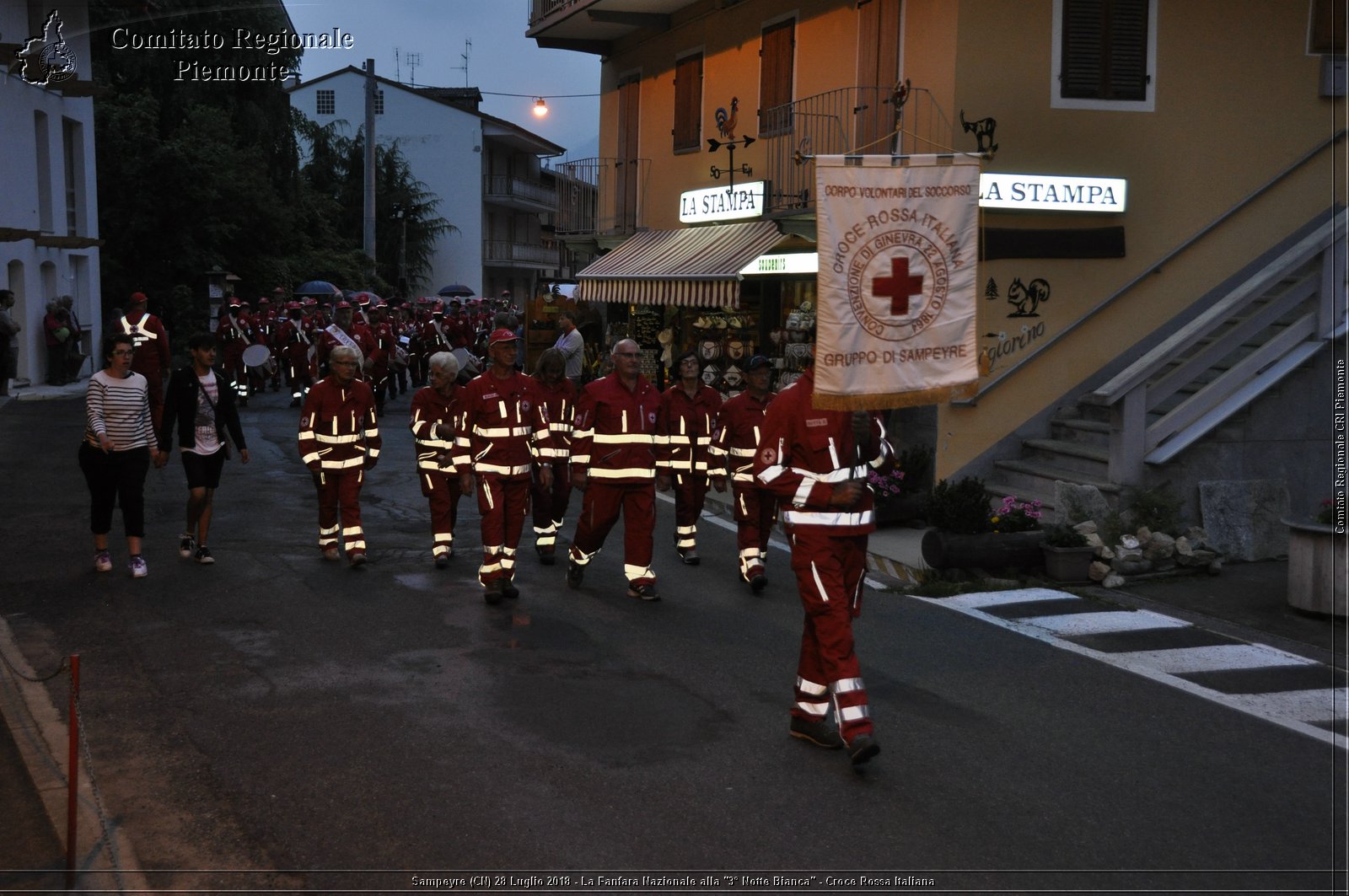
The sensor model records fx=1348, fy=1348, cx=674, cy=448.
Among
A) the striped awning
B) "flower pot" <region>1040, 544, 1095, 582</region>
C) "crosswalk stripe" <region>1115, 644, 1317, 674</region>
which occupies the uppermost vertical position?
the striped awning

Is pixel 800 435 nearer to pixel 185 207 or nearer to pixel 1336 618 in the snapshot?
pixel 1336 618

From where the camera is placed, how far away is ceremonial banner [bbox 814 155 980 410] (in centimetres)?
669

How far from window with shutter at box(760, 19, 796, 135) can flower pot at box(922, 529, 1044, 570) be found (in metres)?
8.61

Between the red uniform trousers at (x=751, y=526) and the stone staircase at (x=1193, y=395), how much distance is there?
11.5 feet

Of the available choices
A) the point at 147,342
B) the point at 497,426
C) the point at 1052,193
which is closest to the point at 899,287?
the point at 497,426

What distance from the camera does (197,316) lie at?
37.2m

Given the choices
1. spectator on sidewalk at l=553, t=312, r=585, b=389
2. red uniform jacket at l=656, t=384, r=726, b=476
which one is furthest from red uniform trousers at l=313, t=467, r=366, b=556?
spectator on sidewalk at l=553, t=312, r=585, b=389

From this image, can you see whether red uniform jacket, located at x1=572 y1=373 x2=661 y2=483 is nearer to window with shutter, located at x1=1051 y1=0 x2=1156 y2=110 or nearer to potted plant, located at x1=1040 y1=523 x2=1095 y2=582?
potted plant, located at x1=1040 y1=523 x2=1095 y2=582

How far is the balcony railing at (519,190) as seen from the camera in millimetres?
69188

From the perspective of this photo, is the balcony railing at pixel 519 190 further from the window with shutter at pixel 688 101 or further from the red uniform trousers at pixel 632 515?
the red uniform trousers at pixel 632 515

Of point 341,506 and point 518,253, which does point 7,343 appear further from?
point 518,253

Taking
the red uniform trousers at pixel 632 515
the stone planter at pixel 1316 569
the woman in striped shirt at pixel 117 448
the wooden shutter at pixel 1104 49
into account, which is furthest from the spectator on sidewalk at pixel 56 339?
the stone planter at pixel 1316 569

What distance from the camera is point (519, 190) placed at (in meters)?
71.5

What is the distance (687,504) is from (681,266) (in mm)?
8042
